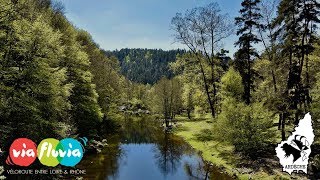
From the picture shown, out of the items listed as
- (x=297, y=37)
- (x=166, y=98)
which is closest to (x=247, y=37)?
(x=297, y=37)

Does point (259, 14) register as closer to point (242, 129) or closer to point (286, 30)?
point (286, 30)

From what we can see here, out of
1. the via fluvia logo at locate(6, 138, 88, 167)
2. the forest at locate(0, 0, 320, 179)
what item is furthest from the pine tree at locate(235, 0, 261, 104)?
the via fluvia logo at locate(6, 138, 88, 167)

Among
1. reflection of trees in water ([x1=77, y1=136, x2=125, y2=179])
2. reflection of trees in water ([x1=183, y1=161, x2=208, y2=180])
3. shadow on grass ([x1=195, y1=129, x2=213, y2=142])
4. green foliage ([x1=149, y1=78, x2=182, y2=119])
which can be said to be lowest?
reflection of trees in water ([x1=183, y1=161, x2=208, y2=180])

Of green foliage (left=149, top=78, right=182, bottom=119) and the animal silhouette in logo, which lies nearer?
the animal silhouette in logo

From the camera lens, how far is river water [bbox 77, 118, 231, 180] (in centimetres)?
2994

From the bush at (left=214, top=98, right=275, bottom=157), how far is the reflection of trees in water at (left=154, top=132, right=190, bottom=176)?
732 centimetres

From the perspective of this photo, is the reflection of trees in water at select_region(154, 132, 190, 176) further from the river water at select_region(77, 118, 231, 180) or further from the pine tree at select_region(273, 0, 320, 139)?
the pine tree at select_region(273, 0, 320, 139)

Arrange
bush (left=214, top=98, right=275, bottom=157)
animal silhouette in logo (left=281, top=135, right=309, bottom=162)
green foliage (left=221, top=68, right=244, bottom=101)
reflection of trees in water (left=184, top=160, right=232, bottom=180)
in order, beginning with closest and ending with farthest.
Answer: animal silhouette in logo (left=281, top=135, right=309, bottom=162), reflection of trees in water (left=184, top=160, right=232, bottom=180), bush (left=214, top=98, right=275, bottom=157), green foliage (left=221, top=68, right=244, bottom=101)

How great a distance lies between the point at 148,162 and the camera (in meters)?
36.9

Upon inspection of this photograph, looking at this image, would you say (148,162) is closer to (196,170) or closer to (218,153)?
(196,170)

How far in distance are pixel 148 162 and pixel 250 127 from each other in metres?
12.8

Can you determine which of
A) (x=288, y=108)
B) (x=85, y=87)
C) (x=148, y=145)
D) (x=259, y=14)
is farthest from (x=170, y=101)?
(x=288, y=108)

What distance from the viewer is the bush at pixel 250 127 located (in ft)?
102

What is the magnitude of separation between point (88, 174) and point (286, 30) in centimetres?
2282
